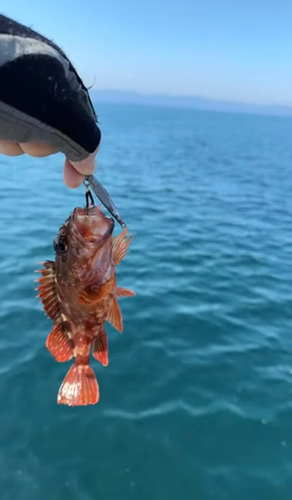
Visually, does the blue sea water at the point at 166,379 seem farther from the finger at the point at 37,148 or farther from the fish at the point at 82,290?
the finger at the point at 37,148

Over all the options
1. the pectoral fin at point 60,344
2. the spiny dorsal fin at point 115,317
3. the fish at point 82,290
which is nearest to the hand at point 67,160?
the fish at point 82,290

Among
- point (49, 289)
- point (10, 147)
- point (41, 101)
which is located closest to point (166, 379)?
point (49, 289)

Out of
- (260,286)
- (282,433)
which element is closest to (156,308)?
(260,286)

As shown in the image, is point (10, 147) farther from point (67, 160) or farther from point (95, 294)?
point (95, 294)

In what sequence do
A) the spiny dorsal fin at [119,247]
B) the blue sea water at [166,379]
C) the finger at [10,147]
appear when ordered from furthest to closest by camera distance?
the blue sea water at [166,379], the spiny dorsal fin at [119,247], the finger at [10,147]

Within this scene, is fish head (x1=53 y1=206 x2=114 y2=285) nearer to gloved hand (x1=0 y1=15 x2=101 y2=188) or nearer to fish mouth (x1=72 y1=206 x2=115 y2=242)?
fish mouth (x1=72 y1=206 x2=115 y2=242)

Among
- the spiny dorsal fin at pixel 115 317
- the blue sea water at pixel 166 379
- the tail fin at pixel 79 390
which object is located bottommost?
the blue sea water at pixel 166 379

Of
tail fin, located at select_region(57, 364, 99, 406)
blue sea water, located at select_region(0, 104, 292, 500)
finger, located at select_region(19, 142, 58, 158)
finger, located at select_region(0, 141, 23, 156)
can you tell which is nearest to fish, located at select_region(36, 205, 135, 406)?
tail fin, located at select_region(57, 364, 99, 406)

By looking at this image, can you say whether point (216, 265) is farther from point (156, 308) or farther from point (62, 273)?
point (62, 273)
